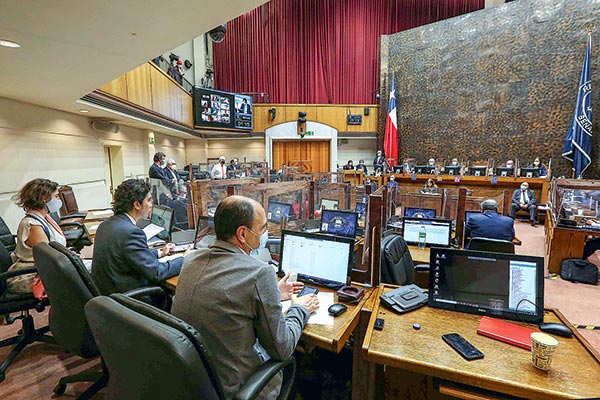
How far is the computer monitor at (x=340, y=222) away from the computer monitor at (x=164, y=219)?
1445 millimetres

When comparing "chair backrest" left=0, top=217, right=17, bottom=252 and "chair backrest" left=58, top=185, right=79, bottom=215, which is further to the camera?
"chair backrest" left=58, top=185, right=79, bottom=215

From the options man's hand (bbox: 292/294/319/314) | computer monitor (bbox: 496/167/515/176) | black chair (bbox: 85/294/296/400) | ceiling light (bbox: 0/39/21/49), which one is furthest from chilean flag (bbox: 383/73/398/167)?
black chair (bbox: 85/294/296/400)

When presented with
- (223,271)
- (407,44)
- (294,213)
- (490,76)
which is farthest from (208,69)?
(223,271)

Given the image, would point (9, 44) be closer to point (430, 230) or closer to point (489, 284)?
point (489, 284)

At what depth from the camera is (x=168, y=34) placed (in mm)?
2221

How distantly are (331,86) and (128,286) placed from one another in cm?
1099

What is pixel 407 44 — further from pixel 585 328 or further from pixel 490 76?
pixel 585 328

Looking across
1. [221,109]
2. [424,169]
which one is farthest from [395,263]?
[221,109]

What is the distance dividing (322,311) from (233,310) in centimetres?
64

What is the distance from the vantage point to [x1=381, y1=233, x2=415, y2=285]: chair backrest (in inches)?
82.4

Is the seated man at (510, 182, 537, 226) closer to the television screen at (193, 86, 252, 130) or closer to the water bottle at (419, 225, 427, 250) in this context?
the water bottle at (419, 225, 427, 250)

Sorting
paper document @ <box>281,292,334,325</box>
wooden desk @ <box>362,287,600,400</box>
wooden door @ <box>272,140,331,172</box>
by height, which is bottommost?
wooden desk @ <box>362,287,600,400</box>

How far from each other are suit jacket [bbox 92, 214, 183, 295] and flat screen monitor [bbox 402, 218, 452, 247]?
2255 mm

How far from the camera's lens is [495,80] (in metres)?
8.05
